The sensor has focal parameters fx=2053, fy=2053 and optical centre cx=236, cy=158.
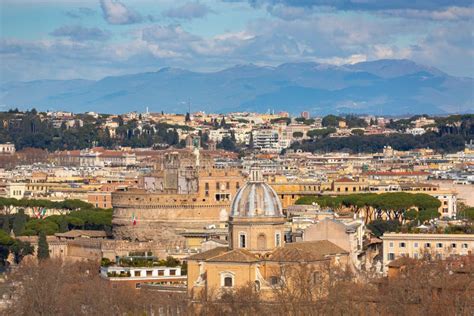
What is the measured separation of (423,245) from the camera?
6291cm

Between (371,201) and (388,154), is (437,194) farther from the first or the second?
(388,154)

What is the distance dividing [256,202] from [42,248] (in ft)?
86.4

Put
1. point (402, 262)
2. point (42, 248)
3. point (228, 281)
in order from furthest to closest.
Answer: point (42, 248) < point (402, 262) < point (228, 281)

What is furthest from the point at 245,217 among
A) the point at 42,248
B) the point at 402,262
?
the point at 42,248

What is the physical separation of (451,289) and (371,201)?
125 ft

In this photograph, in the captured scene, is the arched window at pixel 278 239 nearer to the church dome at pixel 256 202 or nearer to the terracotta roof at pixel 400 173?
the church dome at pixel 256 202

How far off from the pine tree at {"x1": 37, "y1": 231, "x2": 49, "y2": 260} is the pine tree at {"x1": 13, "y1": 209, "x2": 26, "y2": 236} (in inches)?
338

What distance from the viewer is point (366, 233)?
239 feet

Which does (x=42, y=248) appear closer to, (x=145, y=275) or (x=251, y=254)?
(x=145, y=275)

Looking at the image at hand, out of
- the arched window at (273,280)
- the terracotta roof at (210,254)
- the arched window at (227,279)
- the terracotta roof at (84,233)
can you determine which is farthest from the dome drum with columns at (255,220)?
the terracotta roof at (84,233)

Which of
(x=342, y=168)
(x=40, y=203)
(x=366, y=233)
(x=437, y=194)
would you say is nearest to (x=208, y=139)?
(x=342, y=168)

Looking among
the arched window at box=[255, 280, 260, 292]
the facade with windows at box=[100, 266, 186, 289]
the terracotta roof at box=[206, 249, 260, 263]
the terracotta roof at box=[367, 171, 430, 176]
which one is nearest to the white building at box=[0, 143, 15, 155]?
the terracotta roof at box=[367, 171, 430, 176]

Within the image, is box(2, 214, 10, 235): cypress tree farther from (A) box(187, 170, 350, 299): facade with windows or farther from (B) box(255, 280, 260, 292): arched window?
(B) box(255, 280, 260, 292): arched window

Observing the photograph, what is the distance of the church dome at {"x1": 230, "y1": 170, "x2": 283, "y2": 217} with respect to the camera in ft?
172
